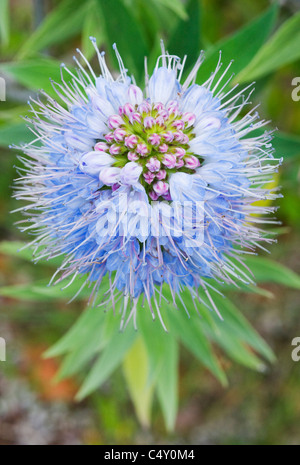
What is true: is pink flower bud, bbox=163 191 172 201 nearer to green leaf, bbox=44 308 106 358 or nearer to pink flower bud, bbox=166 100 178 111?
pink flower bud, bbox=166 100 178 111

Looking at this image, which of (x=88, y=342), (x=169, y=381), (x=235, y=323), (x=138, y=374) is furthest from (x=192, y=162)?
(x=138, y=374)

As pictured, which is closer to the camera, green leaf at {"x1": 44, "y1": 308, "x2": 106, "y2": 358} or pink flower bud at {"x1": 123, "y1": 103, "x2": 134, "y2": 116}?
pink flower bud at {"x1": 123, "y1": 103, "x2": 134, "y2": 116}

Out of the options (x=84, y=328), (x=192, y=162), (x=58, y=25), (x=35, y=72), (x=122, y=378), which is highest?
(x=58, y=25)

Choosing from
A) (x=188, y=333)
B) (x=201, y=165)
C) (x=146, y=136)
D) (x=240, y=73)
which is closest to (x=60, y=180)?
(x=146, y=136)

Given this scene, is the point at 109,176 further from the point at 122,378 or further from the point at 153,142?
the point at 122,378

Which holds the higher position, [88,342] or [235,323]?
[235,323]

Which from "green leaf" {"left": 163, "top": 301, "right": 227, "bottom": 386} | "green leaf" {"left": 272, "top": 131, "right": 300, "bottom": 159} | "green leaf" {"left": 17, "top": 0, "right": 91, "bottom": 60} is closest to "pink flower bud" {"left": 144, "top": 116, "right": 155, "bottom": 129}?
"green leaf" {"left": 272, "top": 131, "right": 300, "bottom": 159}

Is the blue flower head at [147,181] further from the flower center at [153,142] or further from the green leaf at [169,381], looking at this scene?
the green leaf at [169,381]

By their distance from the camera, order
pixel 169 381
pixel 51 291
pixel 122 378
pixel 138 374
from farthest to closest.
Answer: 1. pixel 122 378
2. pixel 138 374
3. pixel 169 381
4. pixel 51 291
